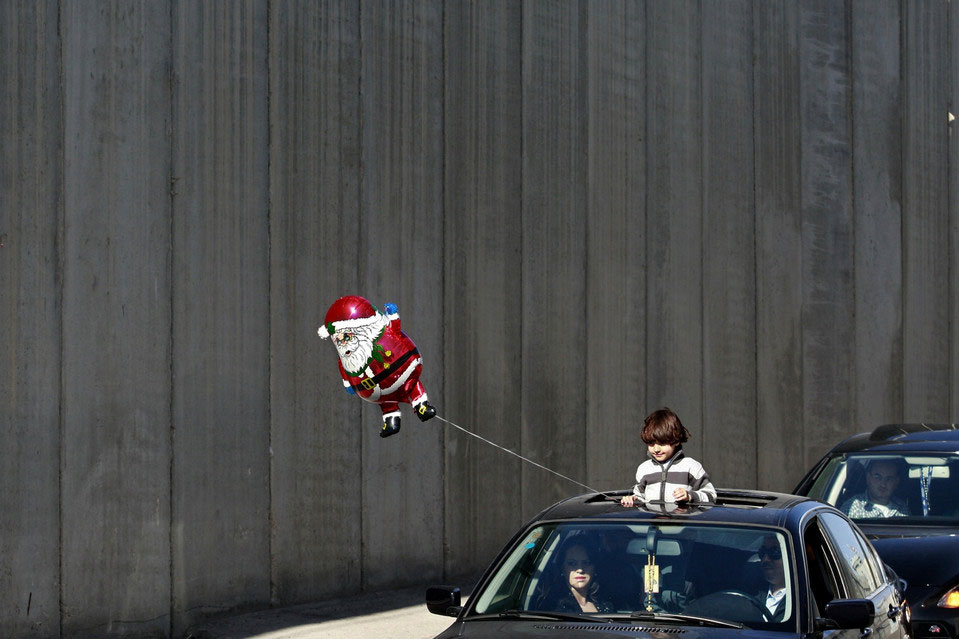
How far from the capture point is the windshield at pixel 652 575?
218 inches

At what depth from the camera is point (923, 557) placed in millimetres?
8297

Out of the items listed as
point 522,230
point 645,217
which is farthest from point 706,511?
point 645,217

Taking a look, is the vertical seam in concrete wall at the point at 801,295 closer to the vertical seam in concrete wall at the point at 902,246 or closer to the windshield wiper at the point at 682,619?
the vertical seam in concrete wall at the point at 902,246

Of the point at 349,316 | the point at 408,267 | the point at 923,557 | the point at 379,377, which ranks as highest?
the point at 408,267

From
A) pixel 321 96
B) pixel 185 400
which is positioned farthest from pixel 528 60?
pixel 185 400

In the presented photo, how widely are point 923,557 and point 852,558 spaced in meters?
2.18

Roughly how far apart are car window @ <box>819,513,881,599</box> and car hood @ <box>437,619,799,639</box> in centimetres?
93

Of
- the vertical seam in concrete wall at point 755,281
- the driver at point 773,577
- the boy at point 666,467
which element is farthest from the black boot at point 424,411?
the vertical seam in concrete wall at point 755,281

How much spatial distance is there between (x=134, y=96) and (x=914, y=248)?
11.4 meters

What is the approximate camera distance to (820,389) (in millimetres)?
15930

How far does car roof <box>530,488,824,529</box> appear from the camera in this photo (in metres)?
5.86

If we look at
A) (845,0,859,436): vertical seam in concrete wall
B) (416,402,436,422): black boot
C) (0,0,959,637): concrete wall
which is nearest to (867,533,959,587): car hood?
(416,402,436,422): black boot

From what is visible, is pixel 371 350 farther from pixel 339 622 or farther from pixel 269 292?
pixel 339 622

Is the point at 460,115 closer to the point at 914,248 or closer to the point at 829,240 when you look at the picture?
the point at 829,240
